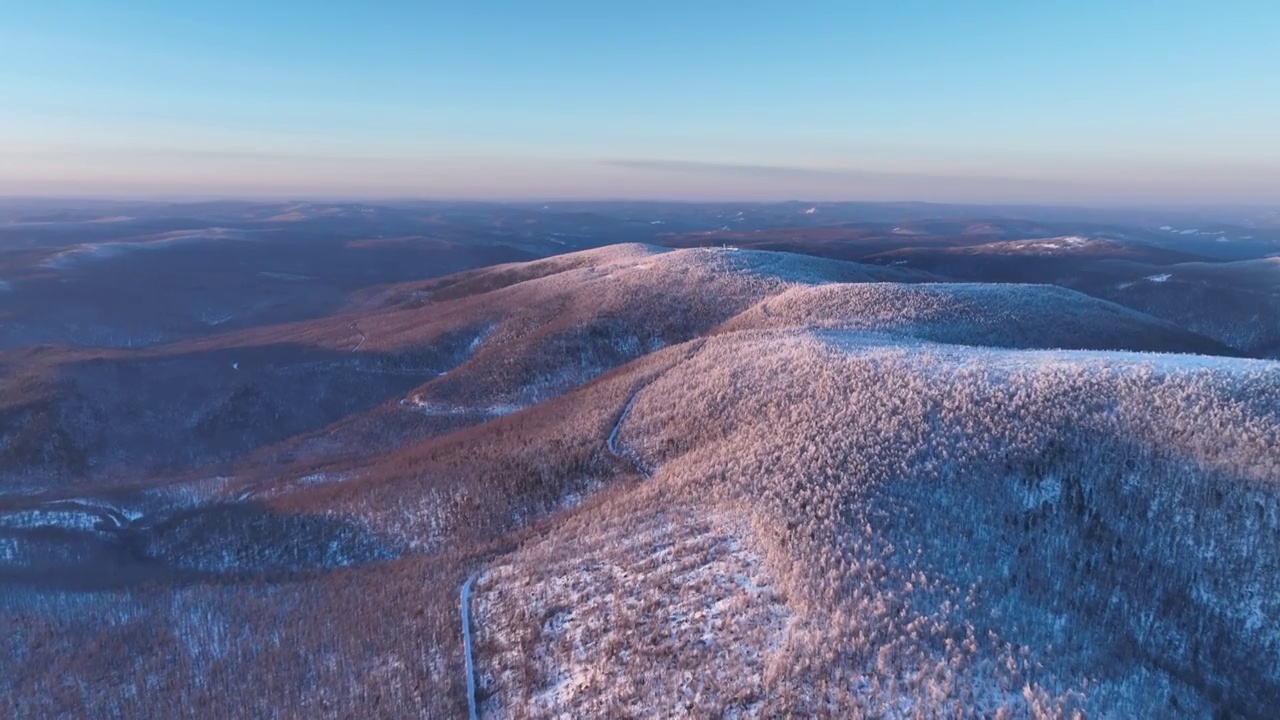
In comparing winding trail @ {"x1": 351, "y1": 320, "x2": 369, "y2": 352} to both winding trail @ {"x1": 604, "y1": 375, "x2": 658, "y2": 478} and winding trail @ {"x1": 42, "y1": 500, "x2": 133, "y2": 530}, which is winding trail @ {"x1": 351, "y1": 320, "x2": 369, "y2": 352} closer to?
winding trail @ {"x1": 42, "y1": 500, "x2": 133, "y2": 530}

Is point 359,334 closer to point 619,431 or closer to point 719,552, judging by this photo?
point 619,431

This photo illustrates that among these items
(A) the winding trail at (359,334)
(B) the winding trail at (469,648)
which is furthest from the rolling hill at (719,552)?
(A) the winding trail at (359,334)

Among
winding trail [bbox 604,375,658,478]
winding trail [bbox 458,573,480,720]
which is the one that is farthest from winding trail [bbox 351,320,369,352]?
winding trail [bbox 458,573,480,720]

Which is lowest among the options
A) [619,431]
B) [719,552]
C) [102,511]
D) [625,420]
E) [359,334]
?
[102,511]

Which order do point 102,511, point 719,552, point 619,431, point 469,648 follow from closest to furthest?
1. point 469,648
2. point 719,552
3. point 619,431
4. point 102,511

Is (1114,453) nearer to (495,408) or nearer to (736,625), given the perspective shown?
(736,625)

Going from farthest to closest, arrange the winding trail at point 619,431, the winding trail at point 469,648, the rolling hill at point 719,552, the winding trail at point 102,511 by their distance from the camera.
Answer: the winding trail at point 102,511, the winding trail at point 619,431, the winding trail at point 469,648, the rolling hill at point 719,552

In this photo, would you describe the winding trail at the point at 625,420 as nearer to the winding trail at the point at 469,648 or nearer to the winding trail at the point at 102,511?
the winding trail at the point at 469,648

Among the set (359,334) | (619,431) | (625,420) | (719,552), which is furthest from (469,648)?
(359,334)

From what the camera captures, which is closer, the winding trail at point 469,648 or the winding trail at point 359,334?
the winding trail at point 469,648
